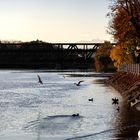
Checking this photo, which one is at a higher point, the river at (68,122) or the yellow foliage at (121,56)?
the yellow foliage at (121,56)

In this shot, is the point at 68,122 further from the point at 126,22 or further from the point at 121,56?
the point at 121,56

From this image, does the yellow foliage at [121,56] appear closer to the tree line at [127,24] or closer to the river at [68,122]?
the tree line at [127,24]

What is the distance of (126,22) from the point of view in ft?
285

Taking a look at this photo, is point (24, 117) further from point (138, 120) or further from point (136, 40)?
point (136, 40)

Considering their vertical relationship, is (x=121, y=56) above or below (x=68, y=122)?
above

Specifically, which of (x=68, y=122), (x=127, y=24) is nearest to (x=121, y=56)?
(x=127, y=24)

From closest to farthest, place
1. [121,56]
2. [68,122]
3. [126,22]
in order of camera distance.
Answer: [68,122]
[126,22]
[121,56]

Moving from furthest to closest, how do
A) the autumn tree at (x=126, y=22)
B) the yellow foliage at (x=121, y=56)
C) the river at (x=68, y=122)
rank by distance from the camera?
the yellow foliage at (x=121, y=56) < the autumn tree at (x=126, y=22) < the river at (x=68, y=122)

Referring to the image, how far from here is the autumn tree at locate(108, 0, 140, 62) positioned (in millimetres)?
83500

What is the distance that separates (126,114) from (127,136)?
12.3 m

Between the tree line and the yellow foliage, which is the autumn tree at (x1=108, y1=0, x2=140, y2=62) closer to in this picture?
the tree line

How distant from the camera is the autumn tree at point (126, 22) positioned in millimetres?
83500

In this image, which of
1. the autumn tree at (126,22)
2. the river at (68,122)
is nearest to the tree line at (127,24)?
the autumn tree at (126,22)

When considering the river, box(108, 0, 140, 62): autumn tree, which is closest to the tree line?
box(108, 0, 140, 62): autumn tree
